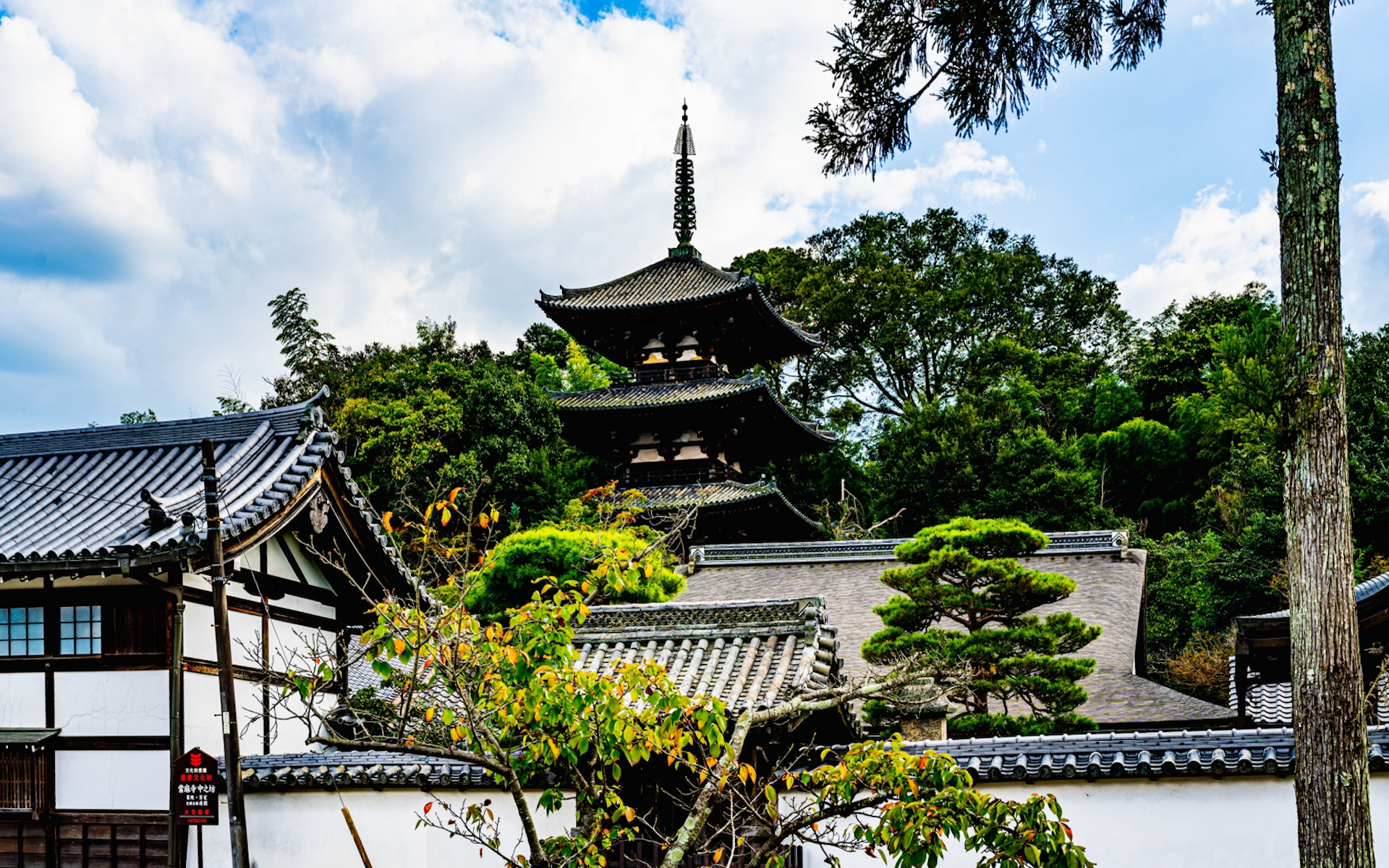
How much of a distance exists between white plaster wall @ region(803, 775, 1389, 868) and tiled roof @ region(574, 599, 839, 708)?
1.55 metres

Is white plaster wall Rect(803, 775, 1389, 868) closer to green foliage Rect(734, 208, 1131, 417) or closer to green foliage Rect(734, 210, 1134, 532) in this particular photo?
green foliage Rect(734, 210, 1134, 532)

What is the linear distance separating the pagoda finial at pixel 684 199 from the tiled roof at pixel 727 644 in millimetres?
19023

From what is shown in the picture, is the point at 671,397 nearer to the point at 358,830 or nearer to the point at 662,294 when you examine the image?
the point at 662,294

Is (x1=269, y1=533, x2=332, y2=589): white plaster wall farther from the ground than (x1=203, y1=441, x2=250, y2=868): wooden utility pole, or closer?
farther from the ground

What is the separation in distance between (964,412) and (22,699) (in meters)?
24.7

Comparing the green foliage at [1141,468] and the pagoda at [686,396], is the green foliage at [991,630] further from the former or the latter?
the green foliage at [1141,468]

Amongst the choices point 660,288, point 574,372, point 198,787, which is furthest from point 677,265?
point 198,787

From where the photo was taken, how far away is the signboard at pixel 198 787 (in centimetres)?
899

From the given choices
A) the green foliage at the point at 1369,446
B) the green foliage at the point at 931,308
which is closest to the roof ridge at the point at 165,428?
the green foliage at the point at 1369,446

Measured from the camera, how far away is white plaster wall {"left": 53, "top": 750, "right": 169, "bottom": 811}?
10.0 meters

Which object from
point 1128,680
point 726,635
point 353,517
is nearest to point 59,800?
point 353,517

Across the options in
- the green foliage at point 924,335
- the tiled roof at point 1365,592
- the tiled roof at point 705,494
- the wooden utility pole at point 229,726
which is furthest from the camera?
the green foliage at point 924,335

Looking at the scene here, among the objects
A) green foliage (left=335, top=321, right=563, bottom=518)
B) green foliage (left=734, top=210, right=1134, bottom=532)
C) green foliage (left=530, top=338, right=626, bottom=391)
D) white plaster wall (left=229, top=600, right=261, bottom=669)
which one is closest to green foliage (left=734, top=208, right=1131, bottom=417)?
green foliage (left=734, top=210, right=1134, bottom=532)

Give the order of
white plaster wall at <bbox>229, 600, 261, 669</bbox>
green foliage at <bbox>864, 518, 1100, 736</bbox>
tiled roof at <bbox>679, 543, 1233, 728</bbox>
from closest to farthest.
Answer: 1. white plaster wall at <bbox>229, 600, 261, 669</bbox>
2. green foliage at <bbox>864, 518, 1100, 736</bbox>
3. tiled roof at <bbox>679, 543, 1233, 728</bbox>
